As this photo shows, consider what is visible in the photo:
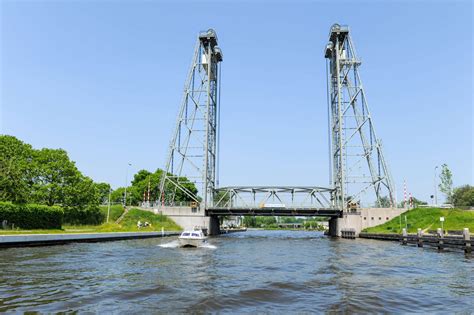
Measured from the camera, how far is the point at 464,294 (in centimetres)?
1848

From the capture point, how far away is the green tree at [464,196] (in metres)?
135

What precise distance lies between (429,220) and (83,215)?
68.9m

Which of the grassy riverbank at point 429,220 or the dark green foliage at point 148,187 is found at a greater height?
the dark green foliage at point 148,187

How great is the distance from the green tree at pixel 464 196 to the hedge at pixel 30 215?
429ft

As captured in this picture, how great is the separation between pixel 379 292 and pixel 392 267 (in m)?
11.9

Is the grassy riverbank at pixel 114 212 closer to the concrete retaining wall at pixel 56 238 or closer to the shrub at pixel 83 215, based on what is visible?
the shrub at pixel 83 215

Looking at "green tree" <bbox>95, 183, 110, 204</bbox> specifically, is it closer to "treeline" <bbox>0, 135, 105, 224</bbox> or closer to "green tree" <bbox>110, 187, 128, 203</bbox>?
"green tree" <bbox>110, 187, 128, 203</bbox>

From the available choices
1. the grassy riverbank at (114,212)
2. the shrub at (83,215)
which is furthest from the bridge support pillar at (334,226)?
the shrub at (83,215)

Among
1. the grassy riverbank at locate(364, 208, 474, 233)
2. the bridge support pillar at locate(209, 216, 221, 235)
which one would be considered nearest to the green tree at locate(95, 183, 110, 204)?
the bridge support pillar at locate(209, 216, 221, 235)

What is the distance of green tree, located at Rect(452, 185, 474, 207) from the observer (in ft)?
442

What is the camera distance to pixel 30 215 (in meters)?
55.5

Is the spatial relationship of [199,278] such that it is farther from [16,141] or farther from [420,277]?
[16,141]

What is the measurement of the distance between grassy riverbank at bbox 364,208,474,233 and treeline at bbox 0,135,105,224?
5910cm

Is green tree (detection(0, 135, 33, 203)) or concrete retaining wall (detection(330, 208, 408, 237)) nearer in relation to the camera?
green tree (detection(0, 135, 33, 203))
